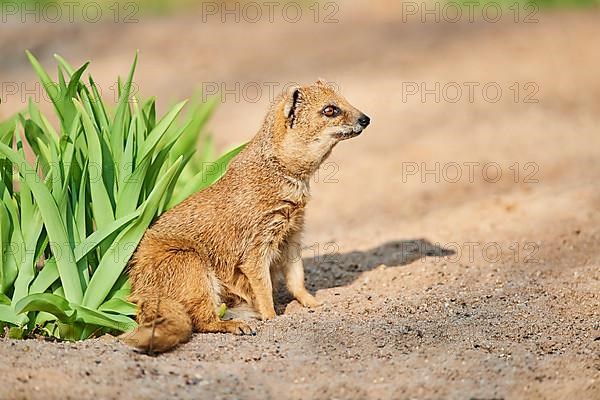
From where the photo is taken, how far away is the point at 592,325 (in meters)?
4.17

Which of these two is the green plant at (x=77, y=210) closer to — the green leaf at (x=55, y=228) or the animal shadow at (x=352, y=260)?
the green leaf at (x=55, y=228)

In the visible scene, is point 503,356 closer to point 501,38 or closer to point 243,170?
point 243,170

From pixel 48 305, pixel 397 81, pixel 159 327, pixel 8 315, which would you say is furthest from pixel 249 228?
pixel 397 81

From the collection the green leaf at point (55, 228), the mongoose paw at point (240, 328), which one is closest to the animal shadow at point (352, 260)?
the mongoose paw at point (240, 328)

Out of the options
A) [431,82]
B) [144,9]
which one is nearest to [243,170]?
[431,82]

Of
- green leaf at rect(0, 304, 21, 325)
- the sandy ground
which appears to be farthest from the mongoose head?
green leaf at rect(0, 304, 21, 325)

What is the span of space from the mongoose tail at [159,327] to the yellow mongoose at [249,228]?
30 millimetres

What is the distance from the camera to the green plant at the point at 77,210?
3.98 m

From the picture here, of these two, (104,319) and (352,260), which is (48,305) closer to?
(104,319)

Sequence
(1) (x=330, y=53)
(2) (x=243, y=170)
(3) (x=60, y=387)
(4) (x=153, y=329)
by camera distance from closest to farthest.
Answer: (3) (x=60, y=387) < (4) (x=153, y=329) < (2) (x=243, y=170) < (1) (x=330, y=53)

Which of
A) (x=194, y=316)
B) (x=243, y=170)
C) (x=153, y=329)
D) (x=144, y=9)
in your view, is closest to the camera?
(x=153, y=329)

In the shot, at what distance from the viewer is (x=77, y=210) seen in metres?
4.13

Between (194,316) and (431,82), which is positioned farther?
(431,82)

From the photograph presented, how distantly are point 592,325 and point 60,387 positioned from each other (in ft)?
8.39
